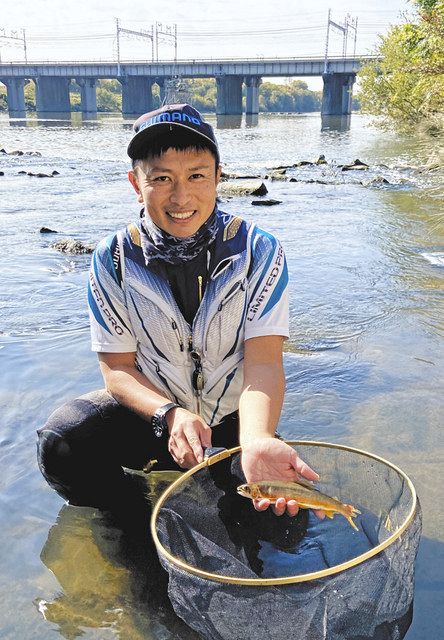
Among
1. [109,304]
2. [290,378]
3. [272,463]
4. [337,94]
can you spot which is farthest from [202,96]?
[272,463]

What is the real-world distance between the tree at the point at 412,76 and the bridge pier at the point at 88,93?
80.8 meters

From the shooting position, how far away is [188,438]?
106 inches

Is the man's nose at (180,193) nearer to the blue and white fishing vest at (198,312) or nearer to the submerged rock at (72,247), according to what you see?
the blue and white fishing vest at (198,312)

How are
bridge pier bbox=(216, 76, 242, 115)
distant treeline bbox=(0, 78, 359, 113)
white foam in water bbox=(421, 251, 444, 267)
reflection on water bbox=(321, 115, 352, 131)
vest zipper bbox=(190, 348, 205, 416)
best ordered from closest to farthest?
vest zipper bbox=(190, 348, 205, 416) → white foam in water bbox=(421, 251, 444, 267) → reflection on water bbox=(321, 115, 352, 131) → bridge pier bbox=(216, 76, 242, 115) → distant treeline bbox=(0, 78, 359, 113)

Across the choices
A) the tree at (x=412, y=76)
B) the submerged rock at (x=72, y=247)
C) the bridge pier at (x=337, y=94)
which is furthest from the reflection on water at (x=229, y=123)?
the submerged rock at (x=72, y=247)

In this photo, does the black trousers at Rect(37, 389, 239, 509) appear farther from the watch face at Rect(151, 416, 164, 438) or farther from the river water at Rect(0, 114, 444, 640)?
the river water at Rect(0, 114, 444, 640)

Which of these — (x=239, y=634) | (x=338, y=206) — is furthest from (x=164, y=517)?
(x=338, y=206)

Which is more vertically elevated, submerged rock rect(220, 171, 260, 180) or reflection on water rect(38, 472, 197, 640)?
submerged rock rect(220, 171, 260, 180)

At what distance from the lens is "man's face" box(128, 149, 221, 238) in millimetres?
2928

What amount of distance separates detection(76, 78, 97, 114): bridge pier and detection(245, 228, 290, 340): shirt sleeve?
412ft

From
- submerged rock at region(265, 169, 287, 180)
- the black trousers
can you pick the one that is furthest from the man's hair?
submerged rock at region(265, 169, 287, 180)

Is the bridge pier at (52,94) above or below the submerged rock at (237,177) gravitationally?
above

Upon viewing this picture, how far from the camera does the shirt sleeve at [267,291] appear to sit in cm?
312

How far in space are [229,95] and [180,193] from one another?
4621 inches
